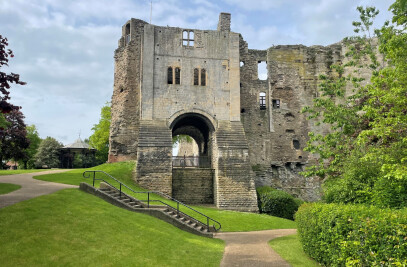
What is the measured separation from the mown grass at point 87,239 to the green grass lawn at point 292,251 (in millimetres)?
2049

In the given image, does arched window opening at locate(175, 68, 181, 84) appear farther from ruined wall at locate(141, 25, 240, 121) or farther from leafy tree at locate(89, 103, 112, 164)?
leafy tree at locate(89, 103, 112, 164)

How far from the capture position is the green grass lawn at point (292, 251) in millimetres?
9933

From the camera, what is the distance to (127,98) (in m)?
27.7

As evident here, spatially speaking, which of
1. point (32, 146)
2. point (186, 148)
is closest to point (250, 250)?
point (186, 148)

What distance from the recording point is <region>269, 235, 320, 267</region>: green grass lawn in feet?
32.6

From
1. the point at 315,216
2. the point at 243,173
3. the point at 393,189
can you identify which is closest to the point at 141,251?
the point at 315,216

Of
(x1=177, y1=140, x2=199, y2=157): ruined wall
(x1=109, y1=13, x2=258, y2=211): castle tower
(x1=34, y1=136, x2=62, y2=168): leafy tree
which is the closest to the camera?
(x1=109, y1=13, x2=258, y2=211): castle tower

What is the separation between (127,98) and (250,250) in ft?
62.1

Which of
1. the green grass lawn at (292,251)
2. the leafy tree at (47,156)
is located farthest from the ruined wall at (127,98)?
the leafy tree at (47,156)

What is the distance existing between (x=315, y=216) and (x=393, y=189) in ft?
11.4

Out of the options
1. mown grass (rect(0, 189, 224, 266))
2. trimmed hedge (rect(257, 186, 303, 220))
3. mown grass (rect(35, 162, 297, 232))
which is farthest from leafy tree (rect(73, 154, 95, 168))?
mown grass (rect(0, 189, 224, 266))

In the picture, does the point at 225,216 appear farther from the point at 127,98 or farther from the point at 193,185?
the point at 127,98

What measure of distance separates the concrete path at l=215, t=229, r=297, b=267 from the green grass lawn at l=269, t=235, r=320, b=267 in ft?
0.72

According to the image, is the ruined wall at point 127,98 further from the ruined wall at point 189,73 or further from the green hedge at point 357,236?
the green hedge at point 357,236
